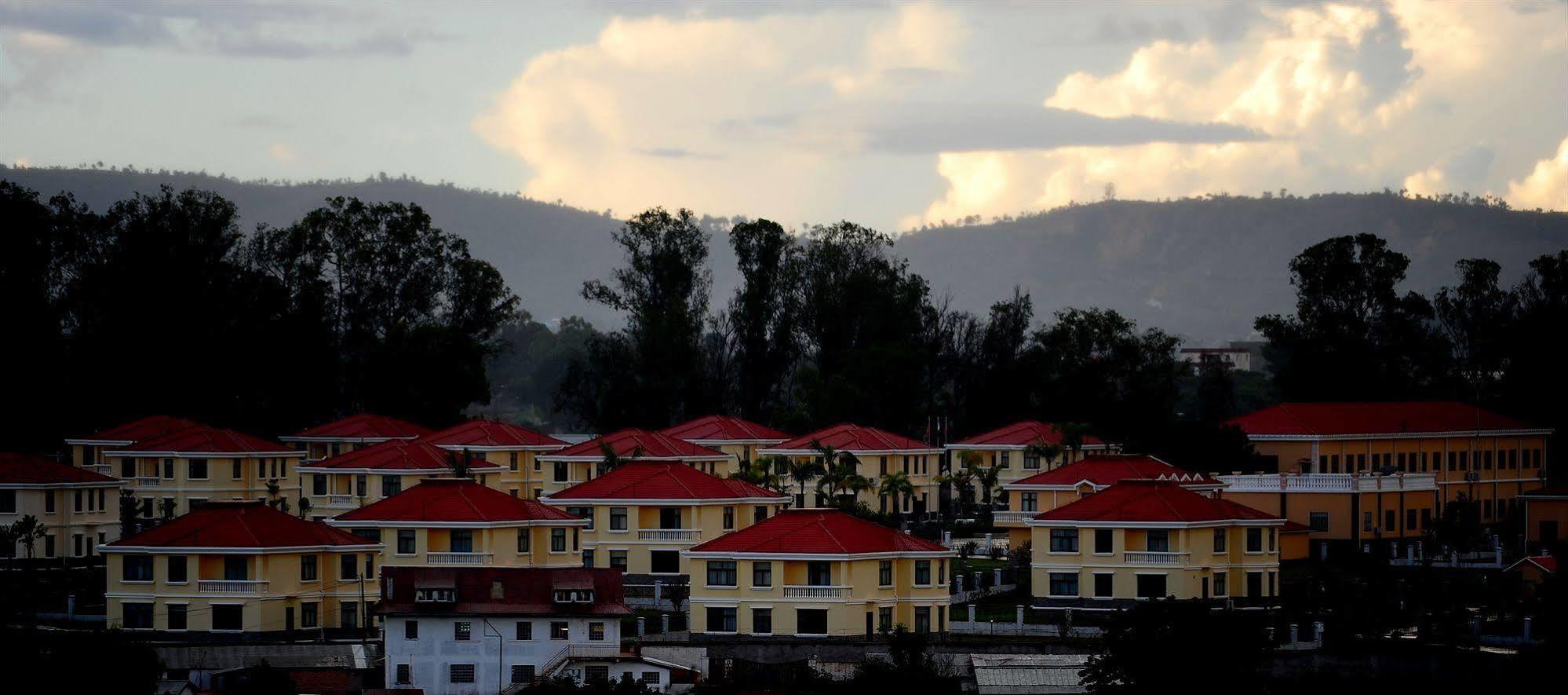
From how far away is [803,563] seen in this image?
7306 centimetres

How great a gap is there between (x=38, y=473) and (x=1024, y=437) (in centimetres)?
4306

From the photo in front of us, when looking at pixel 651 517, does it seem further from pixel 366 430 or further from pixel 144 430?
pixel 144 430

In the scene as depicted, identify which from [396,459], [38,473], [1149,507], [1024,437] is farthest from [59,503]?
[1024,437]

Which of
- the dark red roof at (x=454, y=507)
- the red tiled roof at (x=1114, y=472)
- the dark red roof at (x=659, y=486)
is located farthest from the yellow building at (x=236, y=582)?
the red tiled roof at (x=1114, y=472)

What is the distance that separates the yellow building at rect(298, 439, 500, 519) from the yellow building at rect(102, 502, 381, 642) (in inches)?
826

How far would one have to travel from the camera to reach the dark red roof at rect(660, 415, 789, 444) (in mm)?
115125

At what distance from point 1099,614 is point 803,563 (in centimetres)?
1016

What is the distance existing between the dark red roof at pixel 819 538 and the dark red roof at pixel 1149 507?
6.50 meters

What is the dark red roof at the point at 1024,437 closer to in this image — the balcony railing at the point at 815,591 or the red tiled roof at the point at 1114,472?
the red tiled roof at the point at 1114,472

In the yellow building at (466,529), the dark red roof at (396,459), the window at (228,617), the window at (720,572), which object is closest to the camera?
the window at (720,572)

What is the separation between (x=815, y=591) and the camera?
72938mm

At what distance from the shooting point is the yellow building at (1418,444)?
103000 mm

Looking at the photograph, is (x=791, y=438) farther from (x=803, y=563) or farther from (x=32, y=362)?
(x=803, y=563)

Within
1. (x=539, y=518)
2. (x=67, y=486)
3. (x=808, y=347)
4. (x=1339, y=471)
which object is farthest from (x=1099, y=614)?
(x=808, y=347)
